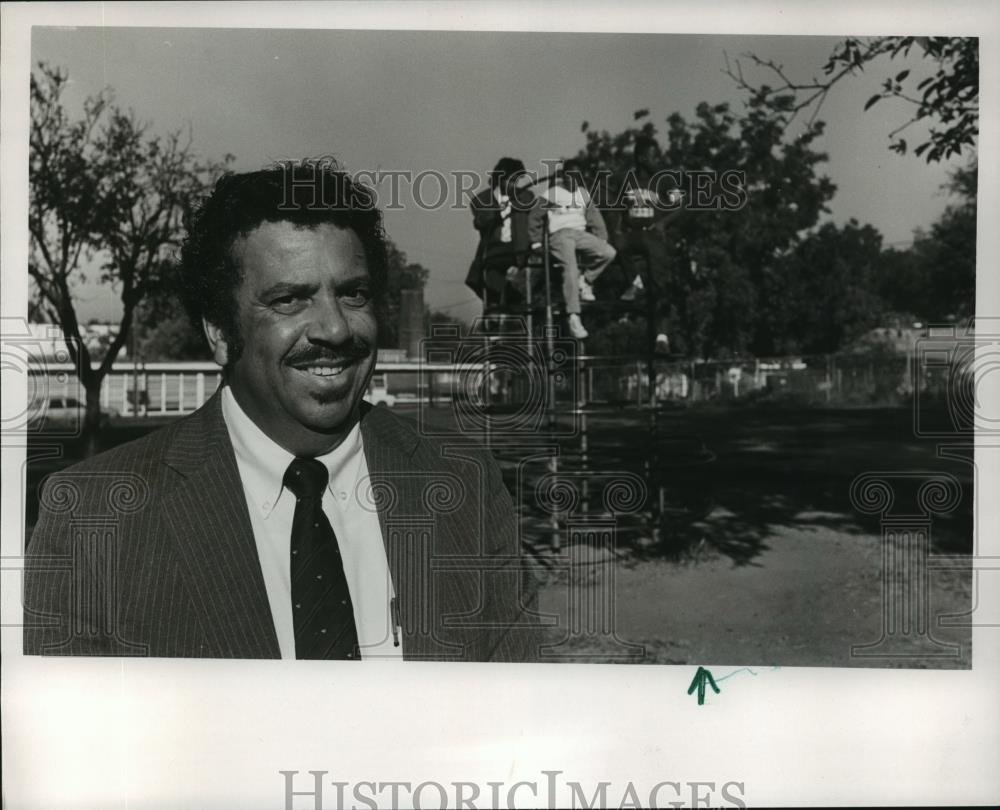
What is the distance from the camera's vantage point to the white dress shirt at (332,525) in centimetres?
351

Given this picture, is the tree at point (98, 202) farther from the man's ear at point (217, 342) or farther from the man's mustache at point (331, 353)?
the man's mustache at point (331, 353)

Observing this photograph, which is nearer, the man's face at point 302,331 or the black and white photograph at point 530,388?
the man's face at point 302,331

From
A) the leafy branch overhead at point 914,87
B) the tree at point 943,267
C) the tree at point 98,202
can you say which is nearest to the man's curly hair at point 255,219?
the tree at point 98,202

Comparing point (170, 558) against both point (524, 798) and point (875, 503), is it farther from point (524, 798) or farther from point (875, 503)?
point (875, 503)

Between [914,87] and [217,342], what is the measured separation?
2.86 meters

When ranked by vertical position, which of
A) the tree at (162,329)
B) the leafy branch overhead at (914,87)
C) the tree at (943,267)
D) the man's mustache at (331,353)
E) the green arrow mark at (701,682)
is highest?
→ the leafy branch overhead at (914,87)

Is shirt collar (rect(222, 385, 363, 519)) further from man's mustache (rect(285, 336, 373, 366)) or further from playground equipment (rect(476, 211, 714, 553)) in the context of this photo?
playground equipment (rect(476, 211, 714, 553))

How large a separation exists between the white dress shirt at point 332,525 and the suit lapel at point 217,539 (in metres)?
0.03

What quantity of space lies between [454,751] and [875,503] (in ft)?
6.26

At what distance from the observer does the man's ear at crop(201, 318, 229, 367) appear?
3.53 meters

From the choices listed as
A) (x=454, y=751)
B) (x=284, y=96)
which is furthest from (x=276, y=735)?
(x=284, y=96)

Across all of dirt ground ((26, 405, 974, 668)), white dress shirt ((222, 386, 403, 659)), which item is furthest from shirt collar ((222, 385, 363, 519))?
dirt ground ((26, 405, 974, 668))

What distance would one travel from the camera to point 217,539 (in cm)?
348

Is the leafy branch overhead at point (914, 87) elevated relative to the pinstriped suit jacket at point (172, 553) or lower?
elevated
